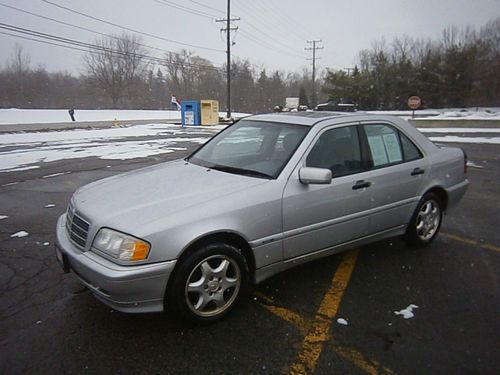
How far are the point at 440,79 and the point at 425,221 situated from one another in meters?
47.1

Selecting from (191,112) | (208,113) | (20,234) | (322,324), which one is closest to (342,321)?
(322,324)

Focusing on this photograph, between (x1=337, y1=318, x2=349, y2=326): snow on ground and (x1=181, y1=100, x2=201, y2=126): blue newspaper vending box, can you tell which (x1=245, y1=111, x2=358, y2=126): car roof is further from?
(x1=181, y1=100, x2=201, y2=126): blue newspaper vending box

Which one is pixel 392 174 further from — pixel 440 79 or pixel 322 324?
pixel 440 79

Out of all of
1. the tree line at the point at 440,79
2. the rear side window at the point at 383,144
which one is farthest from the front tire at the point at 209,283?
the tree line at the point at 440,79

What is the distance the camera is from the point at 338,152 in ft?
11.3

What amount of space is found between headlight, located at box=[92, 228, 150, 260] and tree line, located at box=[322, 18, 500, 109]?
48.6m

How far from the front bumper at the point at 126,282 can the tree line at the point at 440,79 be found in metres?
48.6

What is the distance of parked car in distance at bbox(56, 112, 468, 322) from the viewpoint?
247 centimetres

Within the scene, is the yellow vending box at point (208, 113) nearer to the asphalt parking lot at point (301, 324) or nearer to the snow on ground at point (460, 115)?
the snow on ground at point (460, 115)

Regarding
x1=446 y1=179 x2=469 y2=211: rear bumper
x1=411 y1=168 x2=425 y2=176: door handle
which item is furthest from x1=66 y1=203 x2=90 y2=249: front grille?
x1=446 y1=179 x2=469 y2=211: rear bumper

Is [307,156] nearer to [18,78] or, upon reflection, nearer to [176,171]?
[176,171]

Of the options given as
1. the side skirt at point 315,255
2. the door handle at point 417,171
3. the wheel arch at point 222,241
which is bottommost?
the side skirt at point 315,255

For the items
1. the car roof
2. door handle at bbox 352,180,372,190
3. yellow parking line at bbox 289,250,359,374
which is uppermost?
the car roof

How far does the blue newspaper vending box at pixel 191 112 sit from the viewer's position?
28.9 meters
